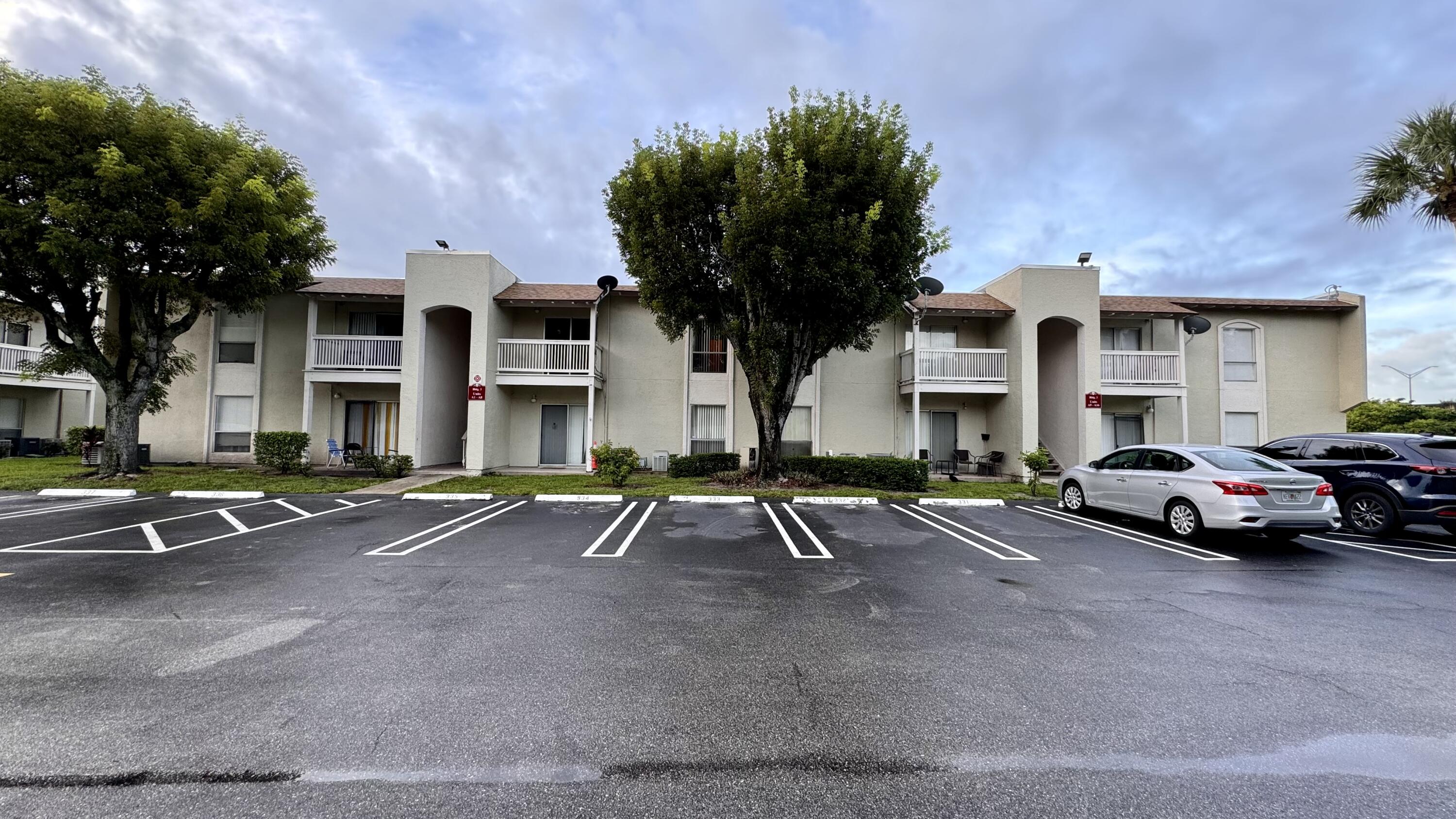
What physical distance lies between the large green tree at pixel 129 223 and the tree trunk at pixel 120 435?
0.03m

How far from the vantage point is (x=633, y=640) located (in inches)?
167

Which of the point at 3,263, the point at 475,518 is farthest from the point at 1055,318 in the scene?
the point at 3,263

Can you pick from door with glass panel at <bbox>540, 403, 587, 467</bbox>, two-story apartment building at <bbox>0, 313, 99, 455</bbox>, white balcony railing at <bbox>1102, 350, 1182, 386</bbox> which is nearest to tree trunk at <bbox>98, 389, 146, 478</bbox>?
two-story apartment building at <bbox>0, 313, 99, 455</bbox>

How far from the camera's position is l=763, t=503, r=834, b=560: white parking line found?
716 cm

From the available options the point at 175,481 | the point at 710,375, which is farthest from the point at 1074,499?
the point at 175,481

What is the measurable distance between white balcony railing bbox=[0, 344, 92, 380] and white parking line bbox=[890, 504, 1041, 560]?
2600 cm

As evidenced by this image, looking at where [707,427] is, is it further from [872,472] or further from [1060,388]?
[1060,388]

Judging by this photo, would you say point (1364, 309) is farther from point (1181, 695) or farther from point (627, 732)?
point (627, 732)

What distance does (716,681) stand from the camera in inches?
141

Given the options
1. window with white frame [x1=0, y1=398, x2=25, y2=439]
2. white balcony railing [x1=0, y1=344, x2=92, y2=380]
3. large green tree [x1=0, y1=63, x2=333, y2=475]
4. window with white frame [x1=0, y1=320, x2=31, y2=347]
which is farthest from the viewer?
window with white frame [x1=0, y1=398, x2=25, y2=439]

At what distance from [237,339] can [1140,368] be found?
28.7m

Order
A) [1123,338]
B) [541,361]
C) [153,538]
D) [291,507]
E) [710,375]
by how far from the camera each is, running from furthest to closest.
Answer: [1123,338] < [710,375] < [541,361] < [291,507] < [153,538]

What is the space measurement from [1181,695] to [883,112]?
502 inches

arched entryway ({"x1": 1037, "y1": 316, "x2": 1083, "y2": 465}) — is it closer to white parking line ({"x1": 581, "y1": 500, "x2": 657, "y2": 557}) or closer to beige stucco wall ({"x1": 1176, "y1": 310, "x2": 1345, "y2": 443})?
beige stucco wall ({"x1": 1176, "y1": 310, "x2": 1345, "y2": 443})
